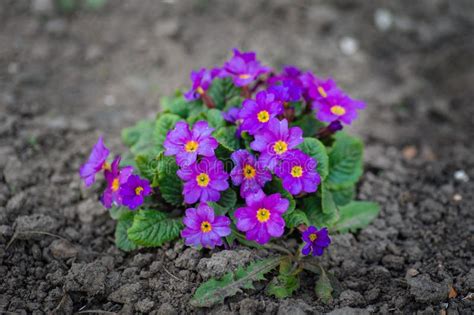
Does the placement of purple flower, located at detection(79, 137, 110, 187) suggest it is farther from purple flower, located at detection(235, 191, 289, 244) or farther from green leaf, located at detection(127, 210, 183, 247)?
purple flower, located at detection(235, 191, 289, 244)

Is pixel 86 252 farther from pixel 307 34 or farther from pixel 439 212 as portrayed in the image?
pixel 307 34

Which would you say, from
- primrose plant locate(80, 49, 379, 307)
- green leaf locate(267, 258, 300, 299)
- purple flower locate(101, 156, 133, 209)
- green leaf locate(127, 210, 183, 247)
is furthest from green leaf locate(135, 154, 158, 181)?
green leaf locate(267, 258, 300, 299)

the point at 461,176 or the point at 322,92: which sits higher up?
the point at 322,92

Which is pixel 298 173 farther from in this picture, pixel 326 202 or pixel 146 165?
pixel 146 165

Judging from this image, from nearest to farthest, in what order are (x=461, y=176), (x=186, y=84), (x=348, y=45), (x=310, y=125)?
1. (x=310, y=125)
2. (x=461, y=176)
3. (x=186, y=84)
4. (x=348, y=45)

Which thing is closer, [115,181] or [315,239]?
[315,239]

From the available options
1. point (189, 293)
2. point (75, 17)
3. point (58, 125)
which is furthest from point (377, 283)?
point (75, 17)

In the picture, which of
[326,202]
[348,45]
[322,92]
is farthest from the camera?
[348,45]

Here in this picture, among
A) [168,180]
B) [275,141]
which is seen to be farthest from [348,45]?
[168,180]
